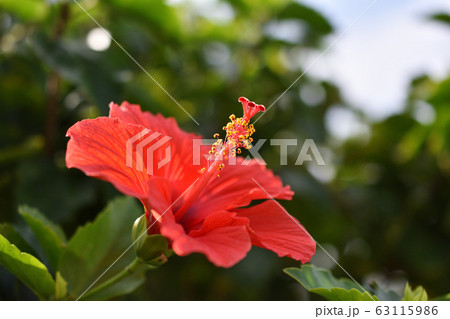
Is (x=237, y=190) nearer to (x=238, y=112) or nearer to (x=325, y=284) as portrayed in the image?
(x=325, y=284)

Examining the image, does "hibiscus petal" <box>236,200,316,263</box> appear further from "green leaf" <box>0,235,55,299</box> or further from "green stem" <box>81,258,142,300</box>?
"green leaf" <box>0,235,55,299</box>

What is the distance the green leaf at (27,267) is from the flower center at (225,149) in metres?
0.20

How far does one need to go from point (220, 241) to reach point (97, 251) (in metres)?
Result: 0.29

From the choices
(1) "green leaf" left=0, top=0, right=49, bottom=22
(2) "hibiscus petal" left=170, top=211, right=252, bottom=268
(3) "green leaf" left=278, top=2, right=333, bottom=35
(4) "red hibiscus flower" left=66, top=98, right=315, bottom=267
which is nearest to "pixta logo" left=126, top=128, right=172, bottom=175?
(4) "red hibiscus flower" left=66, top=98, right=315, bottom=267

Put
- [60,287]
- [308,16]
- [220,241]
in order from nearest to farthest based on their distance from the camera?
[220,241] < [60,287] < [308,16]

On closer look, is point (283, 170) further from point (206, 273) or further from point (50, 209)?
point (50, 209)

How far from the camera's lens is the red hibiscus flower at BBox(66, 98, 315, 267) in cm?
58

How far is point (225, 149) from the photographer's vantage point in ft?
2.38

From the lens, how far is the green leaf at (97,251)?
0.75m

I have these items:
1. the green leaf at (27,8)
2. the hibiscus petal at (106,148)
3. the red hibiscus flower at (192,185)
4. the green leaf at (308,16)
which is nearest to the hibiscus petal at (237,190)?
the red hibiscus flower at (192,185)

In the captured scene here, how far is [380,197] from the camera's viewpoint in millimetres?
1716

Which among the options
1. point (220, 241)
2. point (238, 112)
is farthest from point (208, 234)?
point (238, 112)

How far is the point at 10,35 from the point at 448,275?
1.65 meters

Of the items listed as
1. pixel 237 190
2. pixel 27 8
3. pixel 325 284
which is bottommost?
pixel 325 284
